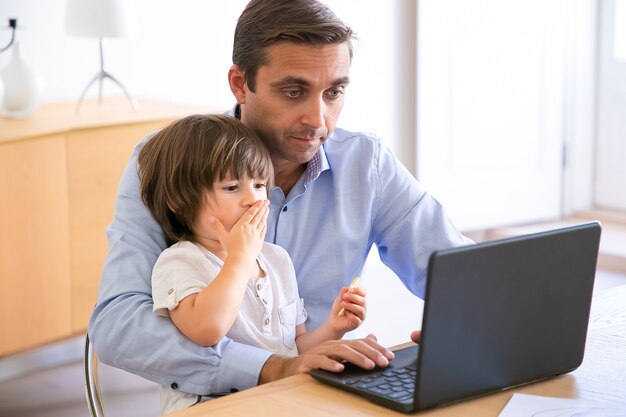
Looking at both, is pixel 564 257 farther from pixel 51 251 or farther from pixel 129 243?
pixel 51 251

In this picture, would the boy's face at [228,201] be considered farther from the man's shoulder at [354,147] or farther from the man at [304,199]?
the man's shoulder at [354,147]

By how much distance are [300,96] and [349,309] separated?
18.7 inches

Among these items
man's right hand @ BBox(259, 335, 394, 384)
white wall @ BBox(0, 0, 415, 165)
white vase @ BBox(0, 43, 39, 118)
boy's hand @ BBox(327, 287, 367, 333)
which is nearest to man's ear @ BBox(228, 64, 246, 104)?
boy's hand @ BBox(327, 287, 367, 333)

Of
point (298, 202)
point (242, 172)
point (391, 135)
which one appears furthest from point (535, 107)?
point (242, 172)

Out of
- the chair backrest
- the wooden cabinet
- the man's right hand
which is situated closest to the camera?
the man's right hand

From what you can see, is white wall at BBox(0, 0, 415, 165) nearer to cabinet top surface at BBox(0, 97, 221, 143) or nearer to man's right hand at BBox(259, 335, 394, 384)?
cabinet top surface at BBox(0, 97, 221, 143)

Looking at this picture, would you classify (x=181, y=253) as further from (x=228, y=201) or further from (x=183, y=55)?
(x=183, y=55)

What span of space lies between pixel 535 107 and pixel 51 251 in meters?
2.70

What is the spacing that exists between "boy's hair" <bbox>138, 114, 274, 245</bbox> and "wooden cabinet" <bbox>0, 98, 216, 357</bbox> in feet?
4.35

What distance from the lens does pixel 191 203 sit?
1719 mm

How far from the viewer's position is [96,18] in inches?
135

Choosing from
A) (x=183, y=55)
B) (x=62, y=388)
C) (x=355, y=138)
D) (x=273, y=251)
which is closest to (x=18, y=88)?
(x=183, y=55)

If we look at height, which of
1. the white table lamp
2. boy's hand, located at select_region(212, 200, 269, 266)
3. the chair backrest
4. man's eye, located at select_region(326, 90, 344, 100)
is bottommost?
the chair backrest

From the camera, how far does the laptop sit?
125 centimetres
